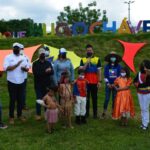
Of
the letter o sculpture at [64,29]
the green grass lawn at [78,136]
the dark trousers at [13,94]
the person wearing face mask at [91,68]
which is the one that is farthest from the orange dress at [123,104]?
the letter o sculpture at [64,29]

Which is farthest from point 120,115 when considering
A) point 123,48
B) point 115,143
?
point 123,48

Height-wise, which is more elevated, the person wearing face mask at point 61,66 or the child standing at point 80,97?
the person wearing face mask at point 61,66

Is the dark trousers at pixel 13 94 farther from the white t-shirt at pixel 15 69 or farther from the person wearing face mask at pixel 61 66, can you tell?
the person wearing face mask at pixel 61 66

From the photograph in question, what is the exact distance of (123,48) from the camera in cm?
1970

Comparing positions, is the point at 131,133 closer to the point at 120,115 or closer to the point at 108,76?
the point at 120,115

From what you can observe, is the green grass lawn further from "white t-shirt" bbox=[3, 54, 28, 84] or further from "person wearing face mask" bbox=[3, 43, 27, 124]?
"white t-shirt" bbox=[3, 54, 28, 84]

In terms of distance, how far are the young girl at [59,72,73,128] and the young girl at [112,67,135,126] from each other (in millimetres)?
1070

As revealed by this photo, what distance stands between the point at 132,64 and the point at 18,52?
30.6ft

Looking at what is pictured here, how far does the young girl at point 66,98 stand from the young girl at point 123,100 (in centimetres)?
107

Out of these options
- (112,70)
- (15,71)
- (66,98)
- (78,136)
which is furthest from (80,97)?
(15,71)

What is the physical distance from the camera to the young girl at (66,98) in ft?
28.3

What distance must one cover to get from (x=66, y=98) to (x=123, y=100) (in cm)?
131

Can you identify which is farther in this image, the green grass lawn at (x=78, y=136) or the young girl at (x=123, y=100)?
the young girl at (x=123, y=100)

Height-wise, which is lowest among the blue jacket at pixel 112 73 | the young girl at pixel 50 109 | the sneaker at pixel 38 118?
the sneaker at pixel 38 118
